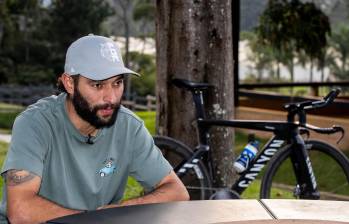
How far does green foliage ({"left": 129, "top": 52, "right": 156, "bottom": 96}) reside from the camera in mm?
50037

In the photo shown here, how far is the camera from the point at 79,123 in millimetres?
3047

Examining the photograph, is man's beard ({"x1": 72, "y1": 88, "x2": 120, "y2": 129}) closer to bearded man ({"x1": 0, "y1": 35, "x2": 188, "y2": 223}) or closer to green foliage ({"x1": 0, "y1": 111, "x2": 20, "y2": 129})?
bearded man ({"x1": 0, "y1": 35, "x2": 188, "y2": 223})

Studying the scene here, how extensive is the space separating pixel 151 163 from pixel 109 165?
0.19m

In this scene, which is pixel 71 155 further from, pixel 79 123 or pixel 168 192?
pixel 168 192

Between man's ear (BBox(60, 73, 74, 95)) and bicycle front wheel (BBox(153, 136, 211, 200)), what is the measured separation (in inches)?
91.1

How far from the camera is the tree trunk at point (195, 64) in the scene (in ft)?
18.5

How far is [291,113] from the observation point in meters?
5.38

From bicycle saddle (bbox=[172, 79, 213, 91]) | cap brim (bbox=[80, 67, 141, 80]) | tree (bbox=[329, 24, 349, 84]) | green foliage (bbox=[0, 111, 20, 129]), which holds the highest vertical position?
cap brim (bbox=[80, 67, 141, 80])

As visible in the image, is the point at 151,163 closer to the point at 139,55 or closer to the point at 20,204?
the point at 20,204

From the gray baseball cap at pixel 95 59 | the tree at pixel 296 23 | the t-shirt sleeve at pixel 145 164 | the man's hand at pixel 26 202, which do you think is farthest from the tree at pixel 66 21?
the man's hand at pixel 26 202

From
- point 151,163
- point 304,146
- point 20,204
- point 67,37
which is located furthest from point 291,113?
point 67,37

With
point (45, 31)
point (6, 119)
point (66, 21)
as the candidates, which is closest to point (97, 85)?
point (6, 119)

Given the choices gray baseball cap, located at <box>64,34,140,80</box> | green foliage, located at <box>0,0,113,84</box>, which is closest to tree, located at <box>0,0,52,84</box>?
green foliage, located at <box>0,0,113,84</box>

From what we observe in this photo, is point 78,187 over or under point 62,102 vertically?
under
